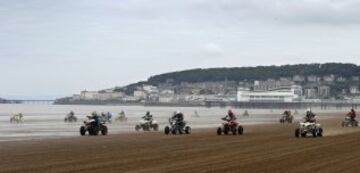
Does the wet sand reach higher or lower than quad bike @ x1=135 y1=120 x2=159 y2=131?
lower

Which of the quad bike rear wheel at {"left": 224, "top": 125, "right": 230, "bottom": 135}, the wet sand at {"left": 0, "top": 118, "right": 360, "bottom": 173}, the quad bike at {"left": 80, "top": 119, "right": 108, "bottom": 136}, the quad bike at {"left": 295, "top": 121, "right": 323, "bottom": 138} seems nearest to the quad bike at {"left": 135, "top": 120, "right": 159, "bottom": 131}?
the quad bike at {"left": 80, "top": 119, "right": 108, "bottom": 136}

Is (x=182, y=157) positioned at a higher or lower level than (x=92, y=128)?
lower

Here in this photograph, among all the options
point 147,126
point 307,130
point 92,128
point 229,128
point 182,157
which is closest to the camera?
point 182,157

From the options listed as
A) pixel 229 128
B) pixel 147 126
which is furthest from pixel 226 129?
pixel 147 126

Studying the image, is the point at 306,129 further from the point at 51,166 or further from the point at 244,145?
the point at 51,166

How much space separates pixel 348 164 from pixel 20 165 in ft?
31.8

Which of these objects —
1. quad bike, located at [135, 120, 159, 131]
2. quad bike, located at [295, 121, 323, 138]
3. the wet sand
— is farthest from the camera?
quad bike, located at [135, 120, 159, 131]

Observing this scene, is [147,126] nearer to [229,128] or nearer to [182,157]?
[229,128]

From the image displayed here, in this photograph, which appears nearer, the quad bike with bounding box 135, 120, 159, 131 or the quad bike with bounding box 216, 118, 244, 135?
the quad bike with bounding box 216, 118, 244, 135

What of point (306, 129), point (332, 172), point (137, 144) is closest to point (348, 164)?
point (332, 172)

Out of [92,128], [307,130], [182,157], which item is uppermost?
[92,128]

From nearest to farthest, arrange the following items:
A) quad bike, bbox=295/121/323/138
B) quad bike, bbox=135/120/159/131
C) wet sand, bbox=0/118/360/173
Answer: wet sand, bbox=0/118/360/173 → quad bike, bbox=295/121/323/138 → quad bike, bbox=135/120/159/131

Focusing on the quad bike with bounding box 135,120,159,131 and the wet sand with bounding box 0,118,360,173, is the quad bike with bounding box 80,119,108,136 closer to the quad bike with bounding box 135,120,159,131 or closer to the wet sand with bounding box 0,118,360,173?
the quad bike with bounding box 135,120,159,131

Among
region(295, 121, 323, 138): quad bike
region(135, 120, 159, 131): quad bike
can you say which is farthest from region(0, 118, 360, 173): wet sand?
region(135, 120, 159, 131): quad bike
